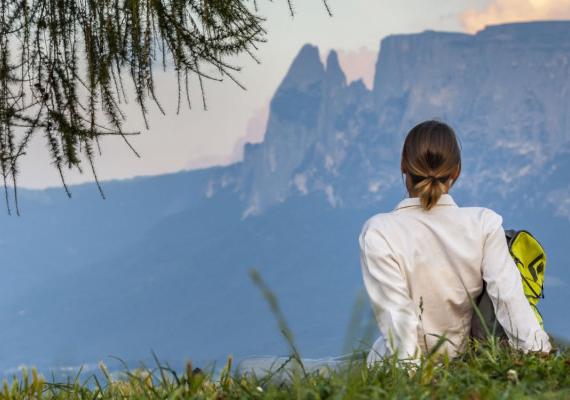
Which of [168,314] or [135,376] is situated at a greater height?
[135,376]

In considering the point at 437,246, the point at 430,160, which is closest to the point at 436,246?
the point at 437,246

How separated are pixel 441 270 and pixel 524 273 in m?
0.28

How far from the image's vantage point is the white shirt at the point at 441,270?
2.61 m

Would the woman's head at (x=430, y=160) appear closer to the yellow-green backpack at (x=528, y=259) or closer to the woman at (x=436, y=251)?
the woman at (x=436, y=251)

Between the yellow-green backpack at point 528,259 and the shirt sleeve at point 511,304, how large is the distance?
0.10 m

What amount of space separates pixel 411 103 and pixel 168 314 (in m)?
34.2

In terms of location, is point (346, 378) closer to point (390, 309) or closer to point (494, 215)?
point (390, 309)

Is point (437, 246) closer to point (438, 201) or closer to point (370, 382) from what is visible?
point (438, 201)

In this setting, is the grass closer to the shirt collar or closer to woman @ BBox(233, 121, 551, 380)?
woman @ BBox(233, 121, 551, 380)

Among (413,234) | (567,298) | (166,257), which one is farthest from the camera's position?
(166,257)

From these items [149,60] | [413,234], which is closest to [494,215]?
[413,234]

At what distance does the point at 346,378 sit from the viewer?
6.06 ft

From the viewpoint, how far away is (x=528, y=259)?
2.81 m

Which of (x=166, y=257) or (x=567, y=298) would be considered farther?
(x=166, y=257)
